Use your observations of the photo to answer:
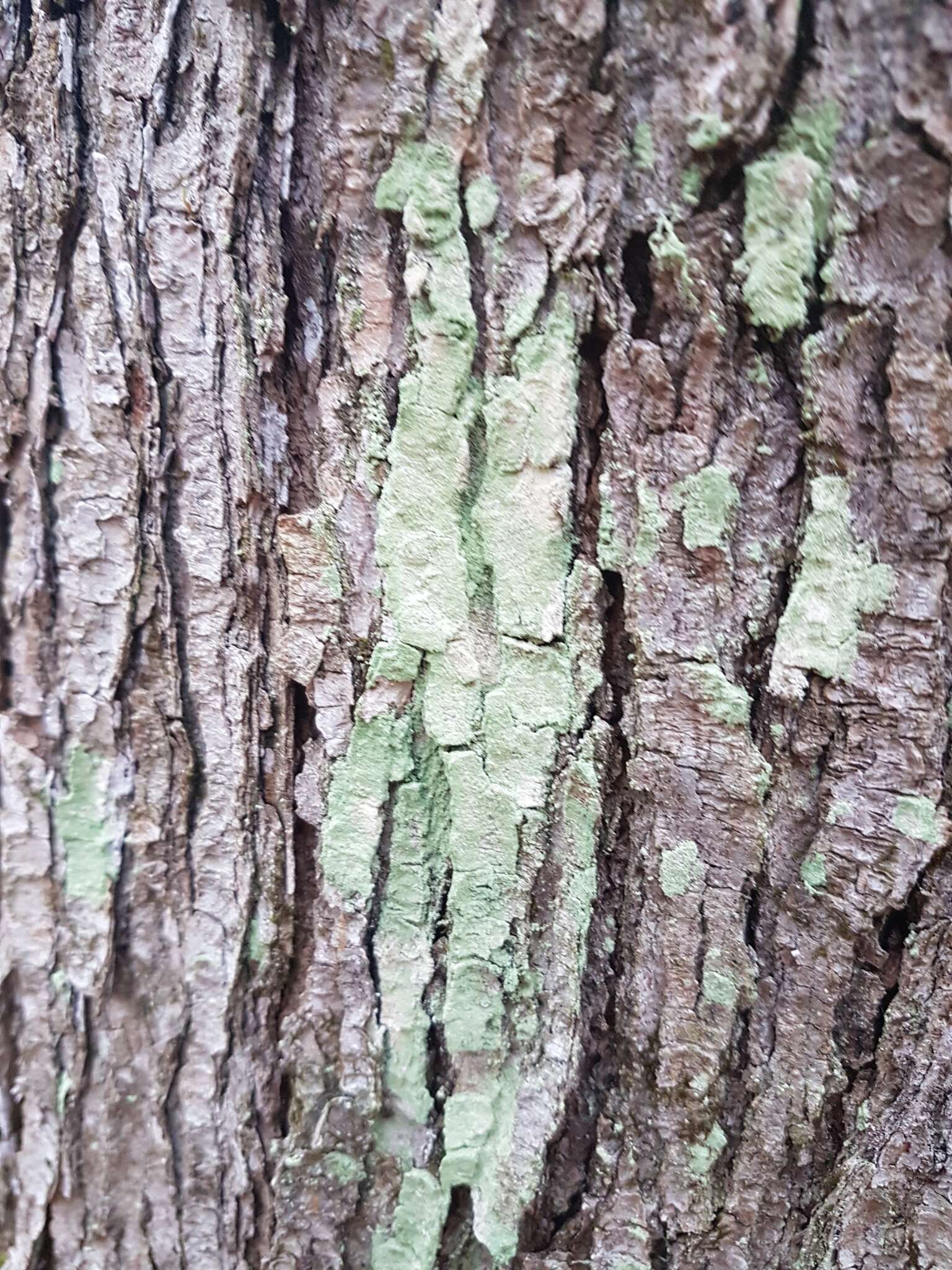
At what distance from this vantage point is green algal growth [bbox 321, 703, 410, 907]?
752 millimetres

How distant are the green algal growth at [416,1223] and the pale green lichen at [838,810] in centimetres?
56

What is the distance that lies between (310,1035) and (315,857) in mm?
194

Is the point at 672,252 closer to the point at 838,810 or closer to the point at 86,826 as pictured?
the point at 838,810

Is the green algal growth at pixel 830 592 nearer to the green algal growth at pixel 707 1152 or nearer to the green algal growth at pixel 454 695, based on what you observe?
the green algal growth at pixel 454 695

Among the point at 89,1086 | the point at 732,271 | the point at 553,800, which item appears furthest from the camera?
the point at 89,1086

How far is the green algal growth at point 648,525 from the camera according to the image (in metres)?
0.67

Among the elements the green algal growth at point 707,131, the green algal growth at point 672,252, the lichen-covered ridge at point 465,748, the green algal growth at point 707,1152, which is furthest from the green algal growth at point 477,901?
the green algal growth at point 707,131

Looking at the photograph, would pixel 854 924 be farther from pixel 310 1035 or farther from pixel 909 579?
pixel 310 1035

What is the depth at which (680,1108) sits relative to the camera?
0.75 meters

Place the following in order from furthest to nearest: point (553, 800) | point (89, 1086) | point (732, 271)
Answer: point (89, 1086) → point (553, 800) → point (732, 271)

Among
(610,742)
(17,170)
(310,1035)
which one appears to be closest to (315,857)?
(310,1035)

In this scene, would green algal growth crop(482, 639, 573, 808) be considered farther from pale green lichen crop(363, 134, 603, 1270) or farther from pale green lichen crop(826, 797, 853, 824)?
pale green lichen crop(826, 797, 853, 824)

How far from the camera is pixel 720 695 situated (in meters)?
0.68

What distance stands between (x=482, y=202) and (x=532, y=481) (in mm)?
248
